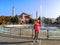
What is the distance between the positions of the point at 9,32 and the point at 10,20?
3741 inches

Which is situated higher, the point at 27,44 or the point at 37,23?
the point at 37,23

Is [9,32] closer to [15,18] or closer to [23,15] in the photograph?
[15,18]

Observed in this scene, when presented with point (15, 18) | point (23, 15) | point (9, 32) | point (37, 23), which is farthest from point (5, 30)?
point (23, 15)

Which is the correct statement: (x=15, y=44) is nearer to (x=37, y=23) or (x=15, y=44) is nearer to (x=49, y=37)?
(x=37, y=23)

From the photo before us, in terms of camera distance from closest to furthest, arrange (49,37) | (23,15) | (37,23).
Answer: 1. (37,23)
2. (49,37)
3. (23,15)

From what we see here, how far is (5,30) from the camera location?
23.3 m


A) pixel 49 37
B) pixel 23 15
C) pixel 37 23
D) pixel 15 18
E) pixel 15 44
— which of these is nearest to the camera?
pixel 15 44

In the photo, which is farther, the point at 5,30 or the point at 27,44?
the point at 5,30

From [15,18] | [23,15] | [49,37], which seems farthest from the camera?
[23,15]

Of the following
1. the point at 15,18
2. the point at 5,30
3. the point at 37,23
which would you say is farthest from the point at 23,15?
the point at 37,23

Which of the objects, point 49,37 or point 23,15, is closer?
point 49,37

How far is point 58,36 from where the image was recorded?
17188 millimetres

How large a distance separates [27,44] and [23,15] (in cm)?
14133

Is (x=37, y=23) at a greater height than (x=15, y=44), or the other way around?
(x=37, y=23)
